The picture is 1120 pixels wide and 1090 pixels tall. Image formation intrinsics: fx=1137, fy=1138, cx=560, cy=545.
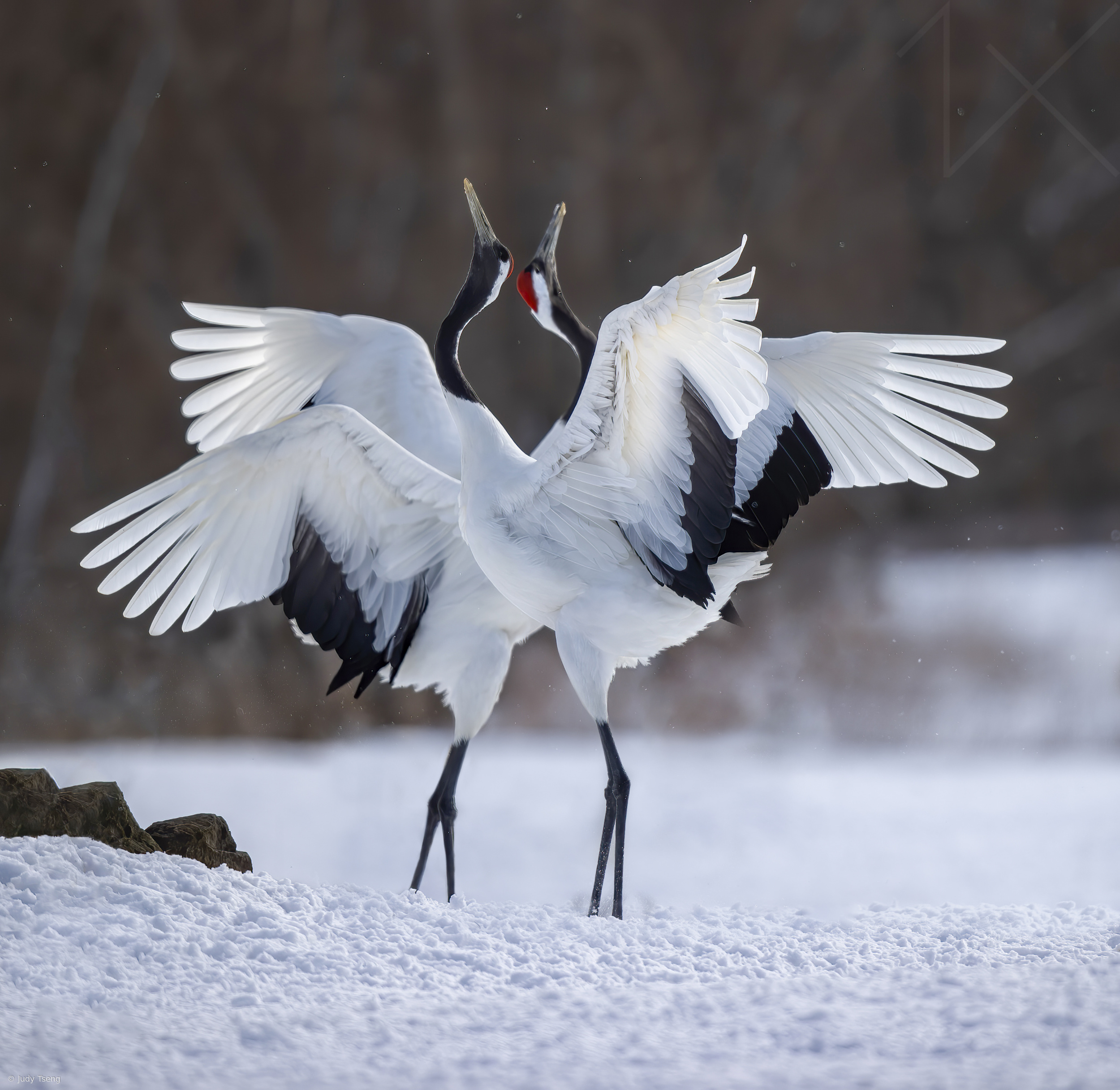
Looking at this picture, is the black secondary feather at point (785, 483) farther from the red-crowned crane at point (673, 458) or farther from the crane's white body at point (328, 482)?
the crane's white body at point (328, 482)

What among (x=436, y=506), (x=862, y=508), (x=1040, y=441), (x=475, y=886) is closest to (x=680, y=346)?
(x=436, y=506)

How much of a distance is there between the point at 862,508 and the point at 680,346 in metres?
4.16

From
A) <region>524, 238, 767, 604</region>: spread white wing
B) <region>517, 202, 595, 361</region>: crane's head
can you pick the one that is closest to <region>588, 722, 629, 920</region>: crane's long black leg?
<region>524, 238, 767, 604</region>: spread white wing

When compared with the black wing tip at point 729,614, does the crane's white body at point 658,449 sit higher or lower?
higher

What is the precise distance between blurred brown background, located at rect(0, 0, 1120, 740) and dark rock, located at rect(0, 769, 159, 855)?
3.24 metres

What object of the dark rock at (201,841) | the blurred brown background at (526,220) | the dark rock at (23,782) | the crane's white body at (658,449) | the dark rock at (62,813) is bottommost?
the dark rock at (201,841)

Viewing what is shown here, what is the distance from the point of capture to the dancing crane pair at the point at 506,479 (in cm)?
159

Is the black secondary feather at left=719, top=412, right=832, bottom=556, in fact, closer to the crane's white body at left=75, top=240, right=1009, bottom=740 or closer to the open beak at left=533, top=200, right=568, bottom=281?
the crane's white body at left=75, top=240, right=1009, bottom=740

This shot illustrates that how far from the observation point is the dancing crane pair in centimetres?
159

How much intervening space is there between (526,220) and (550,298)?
3.44 m

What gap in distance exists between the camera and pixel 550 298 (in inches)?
77.3

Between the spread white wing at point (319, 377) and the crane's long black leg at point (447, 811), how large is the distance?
0.55 metres

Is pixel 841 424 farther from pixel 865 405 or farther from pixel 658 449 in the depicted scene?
pixel 658 449

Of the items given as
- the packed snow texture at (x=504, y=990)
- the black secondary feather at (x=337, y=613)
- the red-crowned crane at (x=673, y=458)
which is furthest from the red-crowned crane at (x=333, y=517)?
the packed snow texture at (x=504, y=990)
